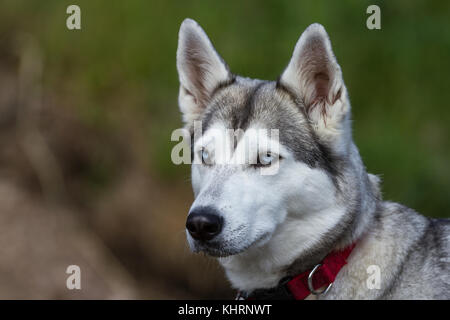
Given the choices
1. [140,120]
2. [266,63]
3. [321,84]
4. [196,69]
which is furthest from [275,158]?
[140,120]

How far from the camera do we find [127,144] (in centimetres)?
766

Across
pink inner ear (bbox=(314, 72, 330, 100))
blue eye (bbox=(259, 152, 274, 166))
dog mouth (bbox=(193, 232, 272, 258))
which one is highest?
pink inner ear (bbox=(314, 72, 330, 100))

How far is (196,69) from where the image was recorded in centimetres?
384

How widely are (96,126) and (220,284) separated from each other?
2746 millimetres

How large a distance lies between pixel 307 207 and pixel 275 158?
33 centimetres

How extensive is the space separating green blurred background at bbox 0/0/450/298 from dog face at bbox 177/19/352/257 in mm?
3632

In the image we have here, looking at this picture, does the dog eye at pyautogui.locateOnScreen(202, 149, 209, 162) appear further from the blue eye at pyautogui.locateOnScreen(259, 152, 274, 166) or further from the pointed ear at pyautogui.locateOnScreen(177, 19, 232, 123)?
the pointed ear at pyautogui.locateOnScreen(177, 19, 232, 123)

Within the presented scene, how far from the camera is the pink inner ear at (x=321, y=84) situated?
3346 mm

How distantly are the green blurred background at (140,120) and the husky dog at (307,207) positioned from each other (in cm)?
357

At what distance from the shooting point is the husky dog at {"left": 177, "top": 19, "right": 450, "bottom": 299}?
3066 millimetres

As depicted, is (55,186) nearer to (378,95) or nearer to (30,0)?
(30,0)

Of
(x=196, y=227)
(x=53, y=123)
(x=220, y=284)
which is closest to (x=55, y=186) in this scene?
(x=53, y=123)

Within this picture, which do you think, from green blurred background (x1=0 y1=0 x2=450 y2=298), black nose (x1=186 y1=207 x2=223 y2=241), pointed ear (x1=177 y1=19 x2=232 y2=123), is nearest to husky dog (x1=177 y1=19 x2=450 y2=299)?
black nose (x1=186 y1=207 x2=223 y2=241)

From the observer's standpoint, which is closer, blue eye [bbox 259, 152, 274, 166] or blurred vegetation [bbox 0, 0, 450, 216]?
blue eye [bbox 259, 152, 274, 166]
